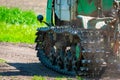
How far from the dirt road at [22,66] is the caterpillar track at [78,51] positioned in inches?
12.6

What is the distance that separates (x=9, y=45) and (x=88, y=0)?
316 inches

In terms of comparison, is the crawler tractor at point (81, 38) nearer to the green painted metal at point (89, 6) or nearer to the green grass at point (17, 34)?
the green painted metal at point (89, 6)

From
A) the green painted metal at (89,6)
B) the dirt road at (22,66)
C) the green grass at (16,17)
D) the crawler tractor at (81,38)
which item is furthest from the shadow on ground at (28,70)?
the green grass at (16,17)

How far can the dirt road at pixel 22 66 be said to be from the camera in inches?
601

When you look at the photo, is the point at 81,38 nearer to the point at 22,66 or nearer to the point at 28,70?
the point at 28,70

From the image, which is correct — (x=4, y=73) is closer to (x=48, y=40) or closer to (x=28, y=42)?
(x=48, y=40)

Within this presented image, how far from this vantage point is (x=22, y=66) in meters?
17.8

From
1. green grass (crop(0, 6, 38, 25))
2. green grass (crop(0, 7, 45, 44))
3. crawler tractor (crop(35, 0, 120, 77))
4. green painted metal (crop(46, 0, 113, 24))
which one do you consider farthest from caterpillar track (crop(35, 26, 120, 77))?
green grass (crop(0, 6, 38, 25))

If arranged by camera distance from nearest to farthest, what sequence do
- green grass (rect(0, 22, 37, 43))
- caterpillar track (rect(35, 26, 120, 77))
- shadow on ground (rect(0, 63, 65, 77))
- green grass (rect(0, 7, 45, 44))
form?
caterpillar track (rect(35, 26, 120, 77))
shadow on ground (rect(0, 63, 65, 77))
green grass (rect(0, 22, 37, 43))
green grass (rect(0, 7, 45, 44))

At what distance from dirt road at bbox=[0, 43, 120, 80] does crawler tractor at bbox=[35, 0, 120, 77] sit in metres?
0.30

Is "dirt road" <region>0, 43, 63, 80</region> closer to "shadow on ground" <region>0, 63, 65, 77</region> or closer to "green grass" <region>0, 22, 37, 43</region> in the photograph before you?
"shadow on ground" <region>0, 63, 65, 77</region>

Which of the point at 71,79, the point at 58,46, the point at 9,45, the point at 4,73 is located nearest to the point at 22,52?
the point at 9,45

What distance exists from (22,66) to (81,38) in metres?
3.19

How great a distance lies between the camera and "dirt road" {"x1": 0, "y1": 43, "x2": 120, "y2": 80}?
50.1 ft
